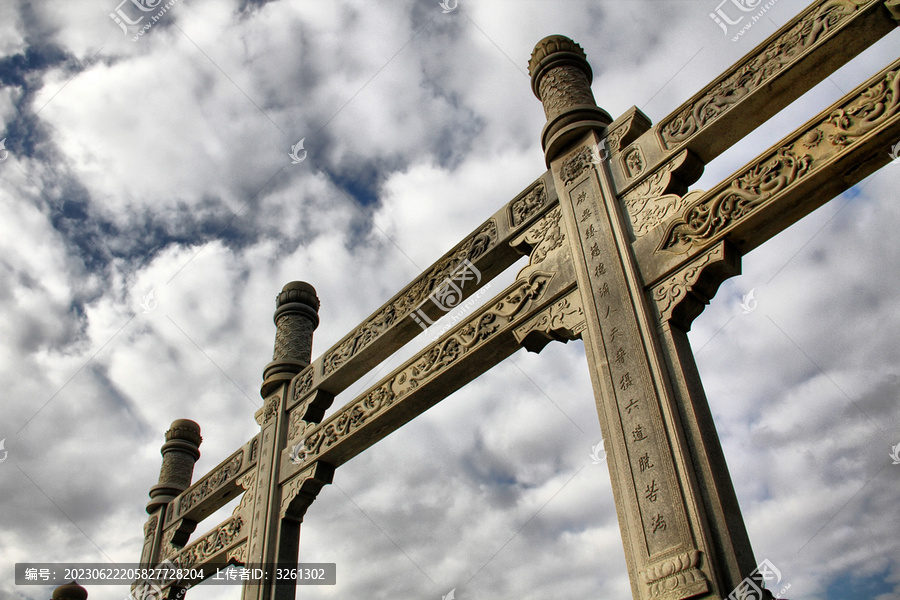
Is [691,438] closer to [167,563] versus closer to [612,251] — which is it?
[612,251]

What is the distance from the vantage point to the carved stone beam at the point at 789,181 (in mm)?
3557

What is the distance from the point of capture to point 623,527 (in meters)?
3.68

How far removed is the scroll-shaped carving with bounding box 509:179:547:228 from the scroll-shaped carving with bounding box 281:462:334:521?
307 centimetres

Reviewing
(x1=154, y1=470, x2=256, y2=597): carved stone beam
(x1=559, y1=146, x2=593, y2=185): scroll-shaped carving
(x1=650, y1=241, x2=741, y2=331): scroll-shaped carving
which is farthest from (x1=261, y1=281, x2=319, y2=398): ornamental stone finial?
(x1=650, y1=241, x2=741, y2=331): scroll-shaped carving

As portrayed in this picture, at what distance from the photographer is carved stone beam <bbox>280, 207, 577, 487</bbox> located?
16.4ft

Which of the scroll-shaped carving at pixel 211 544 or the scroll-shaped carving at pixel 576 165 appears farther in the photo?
the scroll-shaped carving at pixel 211 544

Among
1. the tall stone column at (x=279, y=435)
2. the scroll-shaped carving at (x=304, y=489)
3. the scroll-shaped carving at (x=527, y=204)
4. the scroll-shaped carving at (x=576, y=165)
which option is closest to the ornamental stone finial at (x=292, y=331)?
the tall stone column at (x=279, y=435)

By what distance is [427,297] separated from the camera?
6223 millimetres

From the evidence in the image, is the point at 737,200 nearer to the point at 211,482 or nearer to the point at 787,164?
the point at 787,164

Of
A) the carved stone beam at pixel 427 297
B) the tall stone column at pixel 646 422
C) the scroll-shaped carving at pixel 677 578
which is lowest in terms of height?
the scroll-shaped carving at pixel 677 578

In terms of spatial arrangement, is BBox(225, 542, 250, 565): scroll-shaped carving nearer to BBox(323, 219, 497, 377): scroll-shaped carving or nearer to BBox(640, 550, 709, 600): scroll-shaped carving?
BBox(323, 219, 497, 377): scroll-shaped carving

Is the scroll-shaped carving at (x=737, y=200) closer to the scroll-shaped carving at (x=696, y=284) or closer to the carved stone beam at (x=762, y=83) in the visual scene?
the scroll-shaped carving at (x=696, y=284)

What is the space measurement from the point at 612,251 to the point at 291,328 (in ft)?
15.3

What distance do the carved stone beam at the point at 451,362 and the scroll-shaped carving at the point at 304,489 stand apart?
75 mm
